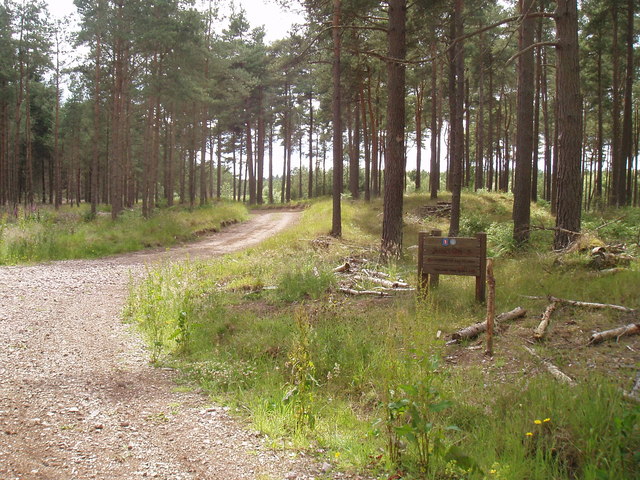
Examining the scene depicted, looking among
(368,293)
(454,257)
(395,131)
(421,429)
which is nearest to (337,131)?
(395,131)

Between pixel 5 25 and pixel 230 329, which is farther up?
pixel 5 25

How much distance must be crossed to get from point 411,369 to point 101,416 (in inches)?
119

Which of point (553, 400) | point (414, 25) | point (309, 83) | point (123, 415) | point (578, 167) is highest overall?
point (309, 83)

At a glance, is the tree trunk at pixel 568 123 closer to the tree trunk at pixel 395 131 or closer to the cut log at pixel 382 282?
the cut log at pixel 382 282

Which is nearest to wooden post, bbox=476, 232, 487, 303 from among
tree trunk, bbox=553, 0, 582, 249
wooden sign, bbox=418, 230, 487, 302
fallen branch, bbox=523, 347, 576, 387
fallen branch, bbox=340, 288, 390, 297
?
wooden sign, bbox=418, 230, 487, 302

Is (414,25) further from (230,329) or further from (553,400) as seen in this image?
(553,400)

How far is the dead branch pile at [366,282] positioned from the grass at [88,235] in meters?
9.91

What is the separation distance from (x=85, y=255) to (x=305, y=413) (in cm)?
1384

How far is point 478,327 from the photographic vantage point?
20.0ft

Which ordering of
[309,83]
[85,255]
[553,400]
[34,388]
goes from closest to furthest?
[553,400] → [34,388] → [85,255] → [309,83]

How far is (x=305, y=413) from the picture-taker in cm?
421

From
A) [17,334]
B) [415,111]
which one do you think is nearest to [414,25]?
[17,334]

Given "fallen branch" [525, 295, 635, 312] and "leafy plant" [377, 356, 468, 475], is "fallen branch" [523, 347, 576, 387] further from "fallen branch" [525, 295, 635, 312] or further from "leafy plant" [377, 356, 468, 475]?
"fallen branch" [525, 295, 635, 312]

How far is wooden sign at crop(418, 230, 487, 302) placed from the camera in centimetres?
730
